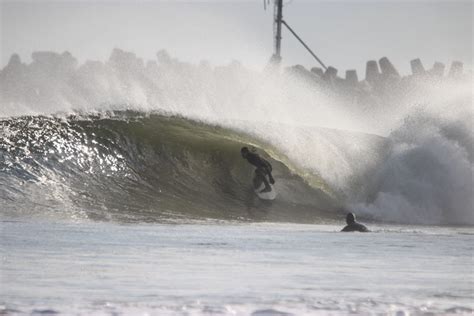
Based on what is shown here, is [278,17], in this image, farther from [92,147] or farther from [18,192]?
[18,192]

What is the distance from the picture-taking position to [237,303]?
27.2 ft

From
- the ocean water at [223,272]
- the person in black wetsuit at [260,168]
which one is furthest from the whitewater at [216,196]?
the person in black wetsuit at [260,168]

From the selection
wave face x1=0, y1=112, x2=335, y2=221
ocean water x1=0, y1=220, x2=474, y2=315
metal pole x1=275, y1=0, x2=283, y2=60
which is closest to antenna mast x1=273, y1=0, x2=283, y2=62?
metal pole x1=275, y1=0, x2=283, y2=60

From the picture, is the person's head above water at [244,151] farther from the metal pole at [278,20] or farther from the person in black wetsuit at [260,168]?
the metal pole at [278,20]

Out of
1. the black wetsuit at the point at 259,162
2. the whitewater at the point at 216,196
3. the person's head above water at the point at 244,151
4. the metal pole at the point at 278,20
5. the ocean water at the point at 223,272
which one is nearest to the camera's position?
the ocean water at the point at 223,272

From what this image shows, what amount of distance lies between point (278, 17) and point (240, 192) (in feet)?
56.9

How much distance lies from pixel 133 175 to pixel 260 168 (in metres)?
3.14

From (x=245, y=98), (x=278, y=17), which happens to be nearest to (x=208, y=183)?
(x=245, y=98)

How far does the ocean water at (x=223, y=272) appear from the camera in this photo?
8.16 meters

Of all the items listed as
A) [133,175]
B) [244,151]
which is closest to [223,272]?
[133,175]

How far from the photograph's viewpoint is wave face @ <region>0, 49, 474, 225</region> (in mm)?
20672

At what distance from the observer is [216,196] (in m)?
22.0

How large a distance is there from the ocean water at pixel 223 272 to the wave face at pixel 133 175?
10.5ft

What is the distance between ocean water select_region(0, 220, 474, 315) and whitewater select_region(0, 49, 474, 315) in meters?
0.03
